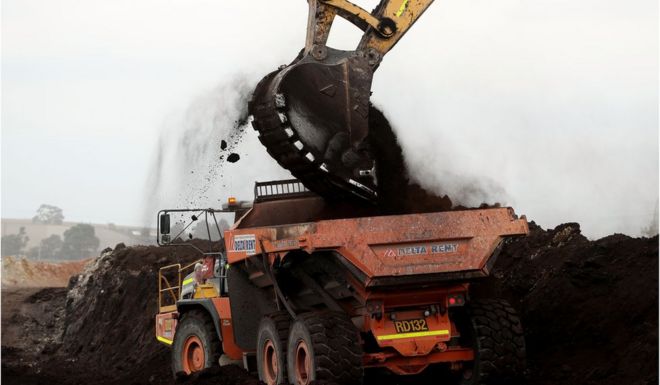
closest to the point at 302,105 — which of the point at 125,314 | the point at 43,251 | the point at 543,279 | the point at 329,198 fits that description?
the point at 329,198

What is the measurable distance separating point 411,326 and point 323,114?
8.81 feet

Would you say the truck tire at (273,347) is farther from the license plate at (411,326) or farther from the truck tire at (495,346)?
the truck tire at (495,346)

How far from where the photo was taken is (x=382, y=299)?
1059 centimetres

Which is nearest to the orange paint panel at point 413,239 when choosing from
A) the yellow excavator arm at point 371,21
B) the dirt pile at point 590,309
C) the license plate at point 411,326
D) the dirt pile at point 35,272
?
the license plate at point 411,326

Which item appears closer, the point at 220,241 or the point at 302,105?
the point at 302,105

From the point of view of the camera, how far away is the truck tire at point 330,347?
10242 mm

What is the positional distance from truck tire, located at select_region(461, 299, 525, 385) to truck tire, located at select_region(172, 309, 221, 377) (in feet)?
10.9

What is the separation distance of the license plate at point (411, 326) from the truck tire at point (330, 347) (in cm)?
45

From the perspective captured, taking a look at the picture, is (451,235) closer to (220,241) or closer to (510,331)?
(510,331)

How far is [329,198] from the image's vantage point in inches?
483

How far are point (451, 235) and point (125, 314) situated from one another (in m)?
14.4

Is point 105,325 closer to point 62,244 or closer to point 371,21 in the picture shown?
point 371,21

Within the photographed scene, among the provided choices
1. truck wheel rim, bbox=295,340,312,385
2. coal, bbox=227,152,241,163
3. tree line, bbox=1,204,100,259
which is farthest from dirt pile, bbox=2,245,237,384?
tree line, bbox=1,204,100,259

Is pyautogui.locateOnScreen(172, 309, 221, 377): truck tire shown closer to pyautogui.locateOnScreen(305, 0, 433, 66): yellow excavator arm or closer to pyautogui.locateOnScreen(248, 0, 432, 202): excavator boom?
pyautogui.locateOnScreen(248, 0, 432, 202): excavator boom
